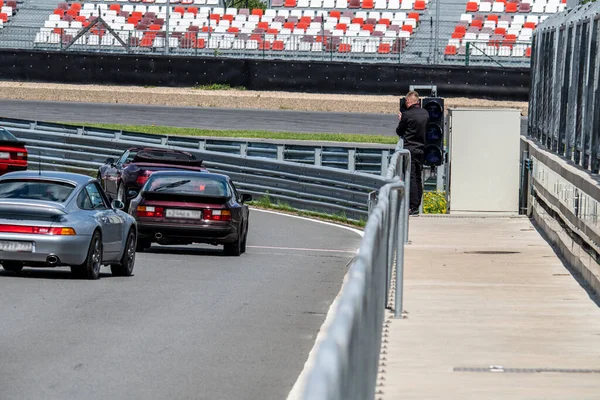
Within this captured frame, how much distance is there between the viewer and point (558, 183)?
1688 centimetres

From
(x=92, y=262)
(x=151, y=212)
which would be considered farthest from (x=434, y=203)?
(x=92, y=262)

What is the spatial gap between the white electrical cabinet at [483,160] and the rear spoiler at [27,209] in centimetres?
881

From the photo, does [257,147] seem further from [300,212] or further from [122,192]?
[122,192]

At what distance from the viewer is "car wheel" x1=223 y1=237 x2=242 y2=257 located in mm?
21188

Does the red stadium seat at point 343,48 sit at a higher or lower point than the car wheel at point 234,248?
Answer: higher

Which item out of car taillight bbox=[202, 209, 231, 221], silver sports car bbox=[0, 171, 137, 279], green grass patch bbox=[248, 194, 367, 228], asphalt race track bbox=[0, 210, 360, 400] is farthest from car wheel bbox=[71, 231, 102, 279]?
green grass patch bbox=[248, 194, 367, 228]

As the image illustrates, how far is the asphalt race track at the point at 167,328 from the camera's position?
9.38 m

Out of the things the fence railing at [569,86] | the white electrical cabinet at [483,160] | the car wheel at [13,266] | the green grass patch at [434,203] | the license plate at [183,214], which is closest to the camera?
the fence railing at [569,86]

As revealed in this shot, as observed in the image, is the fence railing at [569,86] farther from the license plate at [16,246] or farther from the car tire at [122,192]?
the car tire at [122,192]

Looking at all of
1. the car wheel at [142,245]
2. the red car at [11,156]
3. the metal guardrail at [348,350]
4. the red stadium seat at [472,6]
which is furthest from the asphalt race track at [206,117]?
the metal guardrail at [348,350]

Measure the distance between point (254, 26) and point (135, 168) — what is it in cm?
3246

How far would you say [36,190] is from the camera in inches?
651

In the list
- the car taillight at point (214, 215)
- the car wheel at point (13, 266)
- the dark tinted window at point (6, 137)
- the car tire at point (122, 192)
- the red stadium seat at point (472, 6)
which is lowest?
the car tire at point (122, 192)

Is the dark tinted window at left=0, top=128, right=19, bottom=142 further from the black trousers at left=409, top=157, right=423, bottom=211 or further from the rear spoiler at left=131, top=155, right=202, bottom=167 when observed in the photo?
the black trousers at left=409, top=157, right=423, bottom=211
